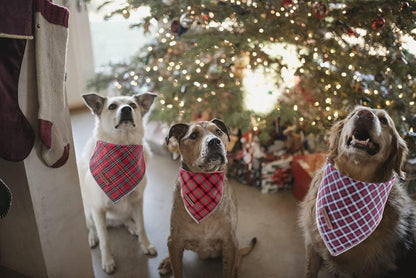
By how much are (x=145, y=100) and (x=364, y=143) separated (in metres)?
1.38

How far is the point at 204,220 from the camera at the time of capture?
1857 millimetres

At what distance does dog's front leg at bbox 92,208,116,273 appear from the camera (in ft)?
7.37

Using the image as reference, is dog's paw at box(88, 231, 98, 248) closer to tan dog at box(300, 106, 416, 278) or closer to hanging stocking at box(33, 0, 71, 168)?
hanging stocking at box(33, 0, 71, 168)

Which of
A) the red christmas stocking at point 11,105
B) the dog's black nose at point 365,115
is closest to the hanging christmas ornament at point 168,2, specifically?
the red christmas stocking at point 11,105

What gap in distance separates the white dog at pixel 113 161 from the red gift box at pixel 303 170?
4.72 feet

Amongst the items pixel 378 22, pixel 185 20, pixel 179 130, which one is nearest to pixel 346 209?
pixel 179 130

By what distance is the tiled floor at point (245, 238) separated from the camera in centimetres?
229

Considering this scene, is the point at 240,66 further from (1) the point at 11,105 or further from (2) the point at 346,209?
(1) the point at 11,105

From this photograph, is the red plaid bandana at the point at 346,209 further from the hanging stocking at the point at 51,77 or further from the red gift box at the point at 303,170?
the hanging stocking at the point at 51,77

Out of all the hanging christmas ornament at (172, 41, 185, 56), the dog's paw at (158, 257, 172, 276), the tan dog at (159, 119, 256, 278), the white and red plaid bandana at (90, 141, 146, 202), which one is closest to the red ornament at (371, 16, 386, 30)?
the tan dog at (159, 119, 256, 278)

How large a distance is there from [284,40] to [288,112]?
607 millimetres

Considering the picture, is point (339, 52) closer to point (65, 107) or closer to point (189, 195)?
point (189, 195)

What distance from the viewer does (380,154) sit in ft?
5.57

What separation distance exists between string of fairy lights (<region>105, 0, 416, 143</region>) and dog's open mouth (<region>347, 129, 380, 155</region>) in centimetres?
87
